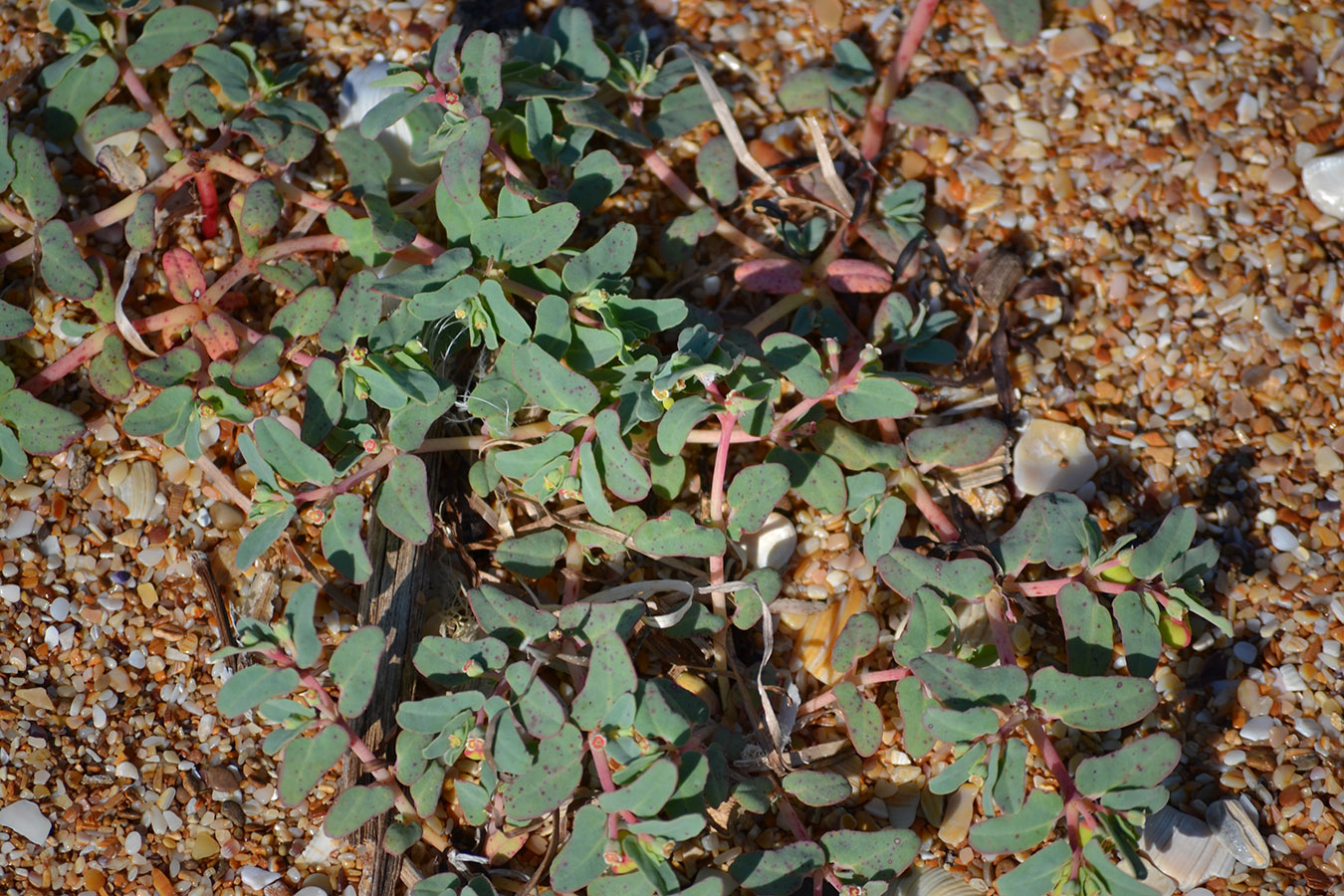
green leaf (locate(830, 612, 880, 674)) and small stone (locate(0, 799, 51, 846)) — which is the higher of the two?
green leaf (locate(830, 612, 880, 674))

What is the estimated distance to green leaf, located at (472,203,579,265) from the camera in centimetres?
192

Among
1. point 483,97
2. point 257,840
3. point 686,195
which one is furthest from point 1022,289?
point 257,840

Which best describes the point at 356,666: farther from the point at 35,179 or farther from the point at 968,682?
the point at 35,179

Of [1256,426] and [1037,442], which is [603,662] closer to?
[1037,442]

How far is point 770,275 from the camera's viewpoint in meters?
2.27

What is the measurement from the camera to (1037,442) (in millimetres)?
2262

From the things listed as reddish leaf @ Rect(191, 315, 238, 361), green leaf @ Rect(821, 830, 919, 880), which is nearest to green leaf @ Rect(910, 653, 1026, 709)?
green leaf @ Rect(821, 830, 919, 880)

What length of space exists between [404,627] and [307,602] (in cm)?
38

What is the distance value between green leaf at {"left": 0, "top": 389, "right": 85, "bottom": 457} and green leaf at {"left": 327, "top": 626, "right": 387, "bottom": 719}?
0.75m

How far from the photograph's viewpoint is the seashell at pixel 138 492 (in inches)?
84.7

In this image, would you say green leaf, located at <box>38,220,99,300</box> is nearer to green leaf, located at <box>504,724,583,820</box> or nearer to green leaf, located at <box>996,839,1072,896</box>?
green leaf, located at <box>504,724,583,820</box>

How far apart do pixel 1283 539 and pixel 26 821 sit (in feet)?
7.89

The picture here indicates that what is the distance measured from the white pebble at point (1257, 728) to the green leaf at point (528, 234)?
1.55m

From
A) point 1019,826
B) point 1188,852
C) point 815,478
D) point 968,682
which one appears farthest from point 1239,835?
point 815,478
